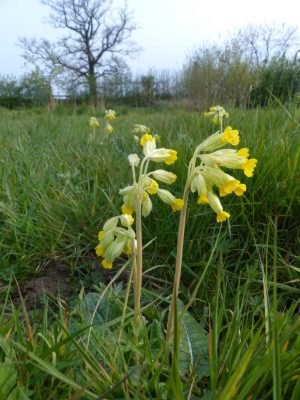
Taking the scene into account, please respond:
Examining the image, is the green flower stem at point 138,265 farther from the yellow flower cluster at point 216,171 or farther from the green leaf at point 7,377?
the green leaf at point 7,377

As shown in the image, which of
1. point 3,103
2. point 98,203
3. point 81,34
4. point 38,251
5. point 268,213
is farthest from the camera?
point 81,34

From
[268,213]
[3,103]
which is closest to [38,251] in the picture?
[268,213]

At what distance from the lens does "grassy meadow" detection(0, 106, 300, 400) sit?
2.85 feet

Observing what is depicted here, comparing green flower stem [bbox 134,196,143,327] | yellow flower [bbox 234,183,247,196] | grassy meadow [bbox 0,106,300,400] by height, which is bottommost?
grassy meadow [bbox 0,106,300,400]

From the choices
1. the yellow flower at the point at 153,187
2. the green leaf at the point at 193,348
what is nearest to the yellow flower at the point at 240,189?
the yellow flower at the point at 153,187

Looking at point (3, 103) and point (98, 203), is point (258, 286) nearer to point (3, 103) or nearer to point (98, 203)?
point (98, 203)

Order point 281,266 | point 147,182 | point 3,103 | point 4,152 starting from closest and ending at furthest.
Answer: point 147,182, point 281,266, point 4,152, point 3,103

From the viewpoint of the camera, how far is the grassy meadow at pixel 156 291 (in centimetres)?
87

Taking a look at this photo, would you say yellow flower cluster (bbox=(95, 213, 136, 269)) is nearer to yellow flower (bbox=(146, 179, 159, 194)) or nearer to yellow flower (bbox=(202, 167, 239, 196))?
yellow flower (bbox=(146, 179, 159, 194))

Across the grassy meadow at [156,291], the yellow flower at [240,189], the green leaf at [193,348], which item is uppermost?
Answer: the yellow flower at [240,189]

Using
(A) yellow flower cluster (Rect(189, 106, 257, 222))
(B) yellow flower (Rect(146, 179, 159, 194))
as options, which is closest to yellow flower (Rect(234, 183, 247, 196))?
(A) yellow flower cluster (Rect(189, 106, 257, 222))

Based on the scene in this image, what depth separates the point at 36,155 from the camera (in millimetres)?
3064

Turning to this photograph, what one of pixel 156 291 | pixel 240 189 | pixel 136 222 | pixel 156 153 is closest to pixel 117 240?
pixel 136 222

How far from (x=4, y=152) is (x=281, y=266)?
239 cm
